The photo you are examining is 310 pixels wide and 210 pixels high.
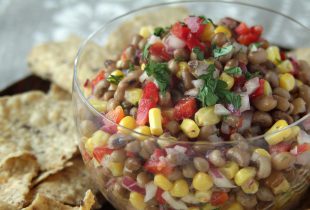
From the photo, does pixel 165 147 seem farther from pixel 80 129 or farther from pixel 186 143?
pixel 80 129

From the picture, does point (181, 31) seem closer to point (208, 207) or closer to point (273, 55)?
point (273, 55)

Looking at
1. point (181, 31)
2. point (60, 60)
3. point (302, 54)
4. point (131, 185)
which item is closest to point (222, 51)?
point (181, 31)

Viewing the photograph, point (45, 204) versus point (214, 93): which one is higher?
point (214, 93)

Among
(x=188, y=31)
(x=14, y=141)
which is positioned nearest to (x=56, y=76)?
(x=14, y=141)

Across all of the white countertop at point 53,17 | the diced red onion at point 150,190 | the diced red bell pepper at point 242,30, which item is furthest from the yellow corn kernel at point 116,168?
the white countertop at point 53,17

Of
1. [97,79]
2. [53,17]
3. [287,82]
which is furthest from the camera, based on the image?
Result: [53,17]
